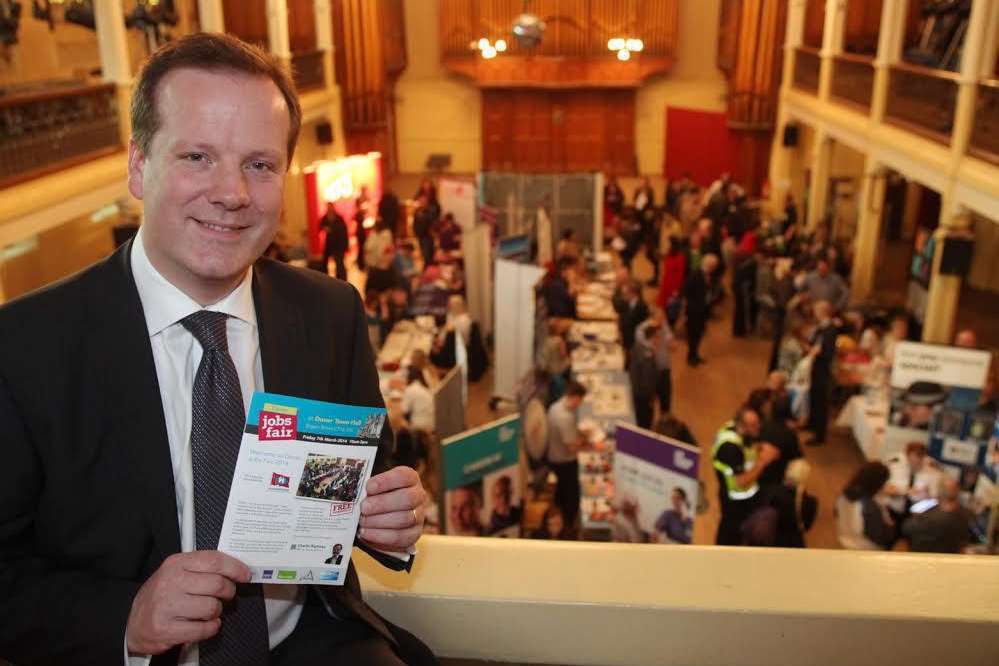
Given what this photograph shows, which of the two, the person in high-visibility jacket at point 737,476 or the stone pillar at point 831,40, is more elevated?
the stone pillar at point 831,40

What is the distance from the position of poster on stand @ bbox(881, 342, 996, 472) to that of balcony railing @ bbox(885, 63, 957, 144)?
14.2ft

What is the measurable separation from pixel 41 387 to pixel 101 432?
12 cm

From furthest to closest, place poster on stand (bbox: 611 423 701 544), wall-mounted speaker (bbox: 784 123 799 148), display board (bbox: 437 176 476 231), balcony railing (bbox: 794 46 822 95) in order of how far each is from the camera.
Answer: wall-mounted speaker (bbox: 784 123 799 148), balcony railing (bbox: 794 46 822 95), display board (bbox: 437 176 476 231), poster on stand (bbox: 611 423 701 544)

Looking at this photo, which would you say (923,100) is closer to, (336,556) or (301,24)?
(336,556)

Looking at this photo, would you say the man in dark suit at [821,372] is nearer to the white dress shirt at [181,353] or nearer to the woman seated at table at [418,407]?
the woman seated at table at [418,407]

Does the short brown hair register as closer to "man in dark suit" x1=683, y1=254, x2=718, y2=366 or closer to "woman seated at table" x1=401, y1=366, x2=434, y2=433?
"woman seated at table" x1=401, y1=366, x2=434, y2=433

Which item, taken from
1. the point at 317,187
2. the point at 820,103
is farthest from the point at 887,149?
→ the point at 317,187

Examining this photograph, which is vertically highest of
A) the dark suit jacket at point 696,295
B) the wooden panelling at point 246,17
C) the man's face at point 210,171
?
the wooden panelling at point 246,17

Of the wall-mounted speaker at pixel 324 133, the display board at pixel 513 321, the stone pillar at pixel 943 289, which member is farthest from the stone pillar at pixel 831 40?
the wall-mounted speaker at pixel 324 133

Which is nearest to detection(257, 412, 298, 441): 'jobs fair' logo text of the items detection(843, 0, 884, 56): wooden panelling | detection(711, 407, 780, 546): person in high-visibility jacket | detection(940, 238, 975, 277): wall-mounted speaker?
detection(711, 407, 780, 546): person in high-visibility jacket

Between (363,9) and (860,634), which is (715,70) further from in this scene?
(860,634)

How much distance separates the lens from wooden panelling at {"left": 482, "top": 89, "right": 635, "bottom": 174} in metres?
24.6

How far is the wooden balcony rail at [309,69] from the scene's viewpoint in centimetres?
1820

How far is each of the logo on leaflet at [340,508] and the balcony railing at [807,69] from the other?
58.7 feet
